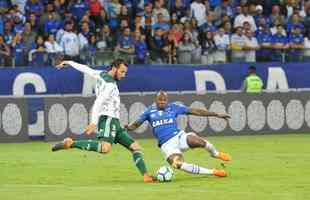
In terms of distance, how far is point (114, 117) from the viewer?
54.7 feet

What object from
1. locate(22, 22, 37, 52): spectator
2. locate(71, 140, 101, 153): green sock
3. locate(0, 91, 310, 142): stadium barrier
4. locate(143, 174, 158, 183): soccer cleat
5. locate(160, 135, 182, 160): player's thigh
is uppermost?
locate(22, 22, 37, 52): spectator

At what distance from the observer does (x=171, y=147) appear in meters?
17.1

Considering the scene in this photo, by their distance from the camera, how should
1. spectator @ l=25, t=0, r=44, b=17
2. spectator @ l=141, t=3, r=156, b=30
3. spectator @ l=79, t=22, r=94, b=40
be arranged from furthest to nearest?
spectator @ l=141, t=3, r=156, b=30 → spectator @ l=25, t=0, r=44, b=17 → spectator @ l=79, t=22, r=94, b=40

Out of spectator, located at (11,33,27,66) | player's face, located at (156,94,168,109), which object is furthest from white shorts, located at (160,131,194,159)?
spectator, located at (11,33,27,66)

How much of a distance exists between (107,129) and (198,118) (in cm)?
1145

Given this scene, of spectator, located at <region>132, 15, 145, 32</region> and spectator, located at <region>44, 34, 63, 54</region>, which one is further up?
spectator, located at <region>132, 15, 145, 32</region>

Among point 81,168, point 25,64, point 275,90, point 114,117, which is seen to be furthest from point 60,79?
point 114,117

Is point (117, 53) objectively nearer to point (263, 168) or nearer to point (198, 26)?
point (198, 26)

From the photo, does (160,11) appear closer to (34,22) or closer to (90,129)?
(34,22)

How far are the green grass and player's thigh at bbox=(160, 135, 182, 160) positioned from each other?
0.46m

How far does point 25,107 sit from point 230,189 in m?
12.5

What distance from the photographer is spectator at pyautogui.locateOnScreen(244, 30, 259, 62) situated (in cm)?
3106

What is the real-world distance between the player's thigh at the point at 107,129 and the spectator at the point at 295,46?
624 inches

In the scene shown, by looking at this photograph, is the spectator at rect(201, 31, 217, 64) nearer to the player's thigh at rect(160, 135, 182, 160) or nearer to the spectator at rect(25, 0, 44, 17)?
the spectator at rect(25, 0, 44, 17)
